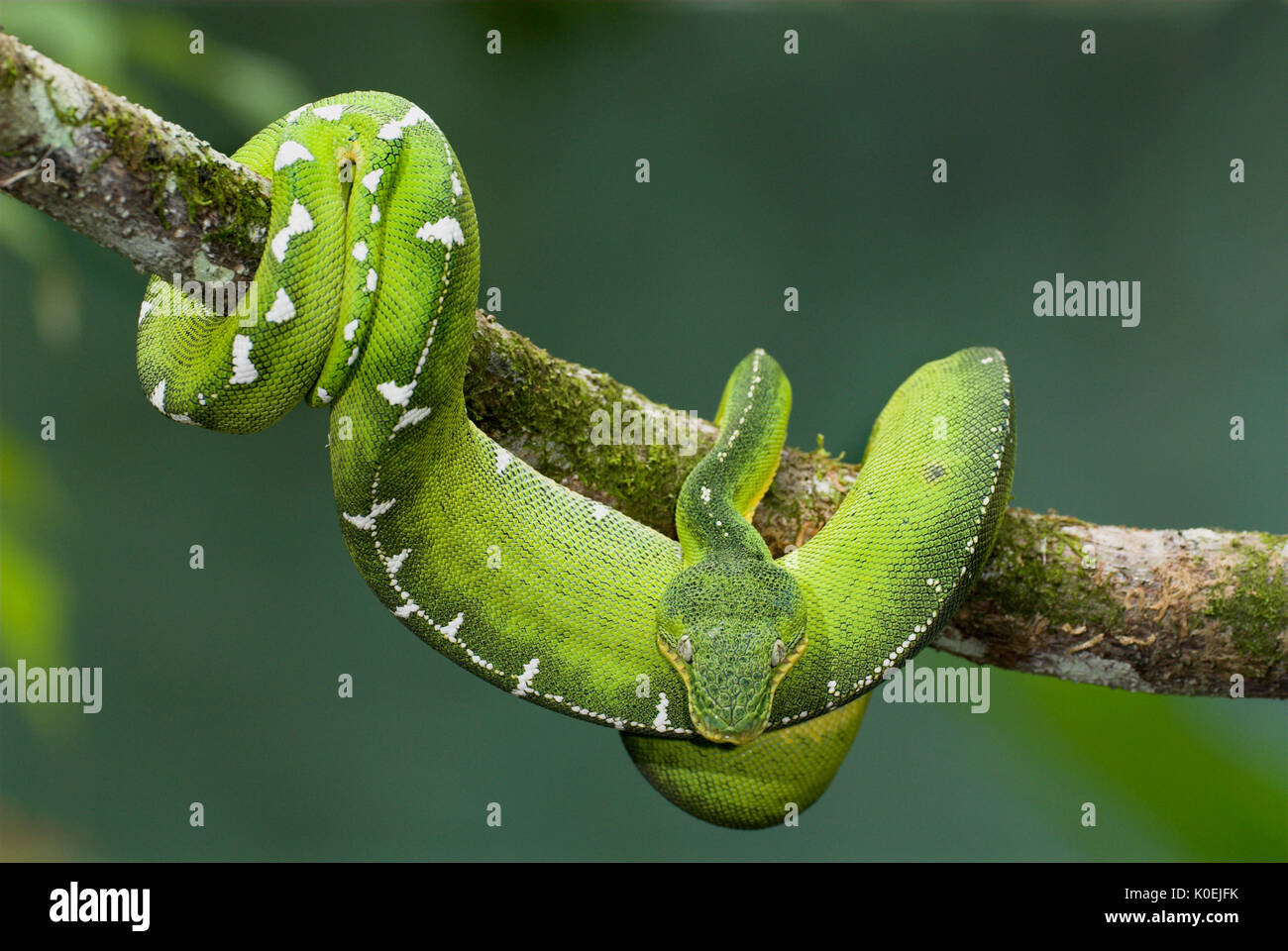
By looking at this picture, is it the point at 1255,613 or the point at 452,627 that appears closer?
the point at 452,627

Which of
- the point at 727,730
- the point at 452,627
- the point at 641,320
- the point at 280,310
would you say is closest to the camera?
the point at 280,310

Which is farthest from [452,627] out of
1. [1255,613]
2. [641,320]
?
[641,320]

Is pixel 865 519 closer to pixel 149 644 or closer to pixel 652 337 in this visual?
pixel 652 337

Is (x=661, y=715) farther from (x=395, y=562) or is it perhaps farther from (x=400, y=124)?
(x=400, y=124)

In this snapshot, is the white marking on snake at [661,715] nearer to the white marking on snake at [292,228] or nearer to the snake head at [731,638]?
the snake head at [731,638]

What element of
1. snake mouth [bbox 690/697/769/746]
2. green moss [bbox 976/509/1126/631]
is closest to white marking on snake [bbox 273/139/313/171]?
snake mouth [bbox 690/697/769/746]

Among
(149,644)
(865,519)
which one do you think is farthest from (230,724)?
(865,519)
